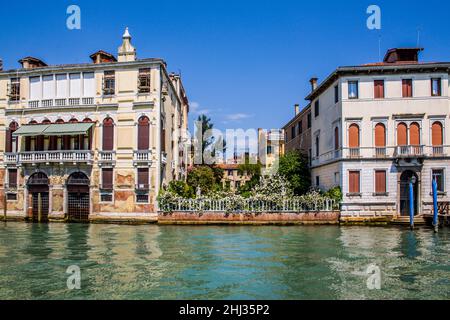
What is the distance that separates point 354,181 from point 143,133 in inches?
554

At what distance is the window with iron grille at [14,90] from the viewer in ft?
93.6

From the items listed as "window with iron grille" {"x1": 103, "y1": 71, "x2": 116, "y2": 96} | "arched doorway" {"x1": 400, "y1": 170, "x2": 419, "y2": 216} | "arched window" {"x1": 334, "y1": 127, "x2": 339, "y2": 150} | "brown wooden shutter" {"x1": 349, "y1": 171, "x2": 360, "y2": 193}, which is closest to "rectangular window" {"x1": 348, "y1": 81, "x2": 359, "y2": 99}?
"arched window" {"x1": 334, "y1": 127, "x2": 339, "y2": 150}

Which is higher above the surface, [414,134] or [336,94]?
[336,94]

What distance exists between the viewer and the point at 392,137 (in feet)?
82.3

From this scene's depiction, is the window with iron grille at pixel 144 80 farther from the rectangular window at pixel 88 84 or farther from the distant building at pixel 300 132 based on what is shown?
the distant building at pixel 300 132

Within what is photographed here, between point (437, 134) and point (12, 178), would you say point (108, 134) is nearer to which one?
point (12, 178)

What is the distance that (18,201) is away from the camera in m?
28.1

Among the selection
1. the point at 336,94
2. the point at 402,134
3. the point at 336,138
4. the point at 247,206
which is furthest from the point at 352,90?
the point at 247,206

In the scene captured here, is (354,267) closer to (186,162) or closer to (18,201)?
(18,201)

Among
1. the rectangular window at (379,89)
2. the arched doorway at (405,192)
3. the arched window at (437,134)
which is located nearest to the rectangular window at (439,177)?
the arched doorway at (405,192)

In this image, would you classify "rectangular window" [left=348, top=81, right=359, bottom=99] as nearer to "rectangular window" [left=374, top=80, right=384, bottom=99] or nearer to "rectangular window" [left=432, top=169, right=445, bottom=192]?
"rectangular window" [left=374, top=80, right=384, bottom=99]

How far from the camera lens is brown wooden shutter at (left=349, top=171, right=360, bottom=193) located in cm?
2505

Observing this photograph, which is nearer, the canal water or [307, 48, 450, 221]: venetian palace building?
the canal water

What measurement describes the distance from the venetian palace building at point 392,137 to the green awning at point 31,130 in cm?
2013
